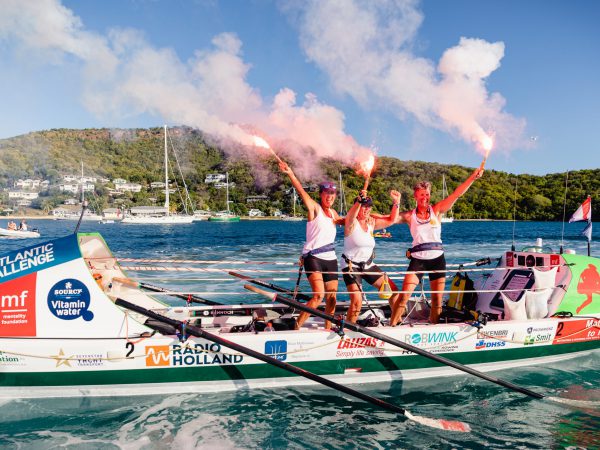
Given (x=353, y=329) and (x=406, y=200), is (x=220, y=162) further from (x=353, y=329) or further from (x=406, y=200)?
(x=353, y=329)

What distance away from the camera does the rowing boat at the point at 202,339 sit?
243 inches

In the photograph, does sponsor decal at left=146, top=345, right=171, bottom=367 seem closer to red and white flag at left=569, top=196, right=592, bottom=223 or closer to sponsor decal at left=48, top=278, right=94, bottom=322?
sponsor decal at left=48, top=278, right=94, bottom=322

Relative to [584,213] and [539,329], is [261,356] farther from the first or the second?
[584,213]

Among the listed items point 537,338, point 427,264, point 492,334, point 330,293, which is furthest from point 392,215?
point 537,338

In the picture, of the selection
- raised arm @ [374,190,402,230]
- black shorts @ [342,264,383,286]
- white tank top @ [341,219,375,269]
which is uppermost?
raised arm @ [374,190,402,230]

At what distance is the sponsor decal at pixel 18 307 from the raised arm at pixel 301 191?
3.62 metres

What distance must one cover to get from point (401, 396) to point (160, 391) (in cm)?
367

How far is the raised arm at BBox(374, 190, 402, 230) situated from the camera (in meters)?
7.31

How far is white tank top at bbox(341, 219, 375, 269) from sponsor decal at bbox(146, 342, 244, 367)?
2.35 metres

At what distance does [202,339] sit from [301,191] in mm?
2530

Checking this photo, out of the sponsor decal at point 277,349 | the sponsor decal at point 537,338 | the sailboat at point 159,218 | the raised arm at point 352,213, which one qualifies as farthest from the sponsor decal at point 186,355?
the sailboat at point 159,218

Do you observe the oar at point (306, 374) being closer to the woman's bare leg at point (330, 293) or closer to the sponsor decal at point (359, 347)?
the sponsor decal at point (359, 347)

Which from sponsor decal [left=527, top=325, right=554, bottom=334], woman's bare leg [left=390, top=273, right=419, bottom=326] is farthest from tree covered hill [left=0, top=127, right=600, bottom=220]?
Result: woman's bare leg [left=390, top=273, right=419, bottom=326]

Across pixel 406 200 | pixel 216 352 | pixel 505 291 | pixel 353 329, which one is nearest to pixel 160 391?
pixel 216 352
